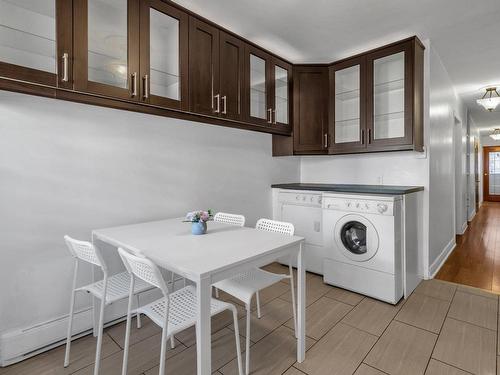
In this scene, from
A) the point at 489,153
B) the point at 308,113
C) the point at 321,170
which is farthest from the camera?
the point at 489,153

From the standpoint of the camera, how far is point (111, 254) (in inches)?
81.7

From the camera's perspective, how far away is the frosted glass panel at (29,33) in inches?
54.5

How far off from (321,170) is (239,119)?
66.6 inches

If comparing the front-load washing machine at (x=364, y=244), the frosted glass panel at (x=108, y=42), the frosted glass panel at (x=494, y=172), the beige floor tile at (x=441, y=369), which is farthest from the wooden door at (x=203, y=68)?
the frosted glass panel at (x=494, y=172)

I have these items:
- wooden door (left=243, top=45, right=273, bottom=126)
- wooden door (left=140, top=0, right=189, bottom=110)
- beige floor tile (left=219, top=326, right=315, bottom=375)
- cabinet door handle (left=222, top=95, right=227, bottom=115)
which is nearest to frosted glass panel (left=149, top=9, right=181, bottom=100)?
wooden door (left=140, top=0, right=189, bottom=110)

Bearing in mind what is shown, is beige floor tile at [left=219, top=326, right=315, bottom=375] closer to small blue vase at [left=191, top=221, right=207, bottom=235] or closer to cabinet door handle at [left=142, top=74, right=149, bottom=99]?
small blue vase at [left=191, top=221, right=207, bottom=235]

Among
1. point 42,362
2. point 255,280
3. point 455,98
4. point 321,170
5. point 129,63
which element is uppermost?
point 455,98

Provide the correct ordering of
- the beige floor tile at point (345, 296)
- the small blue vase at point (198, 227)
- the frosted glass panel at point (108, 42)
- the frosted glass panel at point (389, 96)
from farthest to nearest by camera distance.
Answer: the frosted glass panel at point (389, 96) → the beige floor tile at point (345, 296) → the small blue vase at point (198, 227) → the frosted glass panel at point (108, 42)

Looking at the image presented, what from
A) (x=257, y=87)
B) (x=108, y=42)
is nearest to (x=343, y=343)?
(x=257, y=87)

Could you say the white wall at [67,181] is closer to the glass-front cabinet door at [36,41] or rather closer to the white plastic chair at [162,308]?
the glass-front cabinet door at [36,41]

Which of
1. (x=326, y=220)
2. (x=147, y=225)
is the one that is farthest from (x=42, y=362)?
(x=326, y=220)

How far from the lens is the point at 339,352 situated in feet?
5.73

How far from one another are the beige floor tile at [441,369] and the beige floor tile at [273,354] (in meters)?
0.67

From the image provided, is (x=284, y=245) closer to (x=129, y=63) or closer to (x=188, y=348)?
(x=188, y=348)
